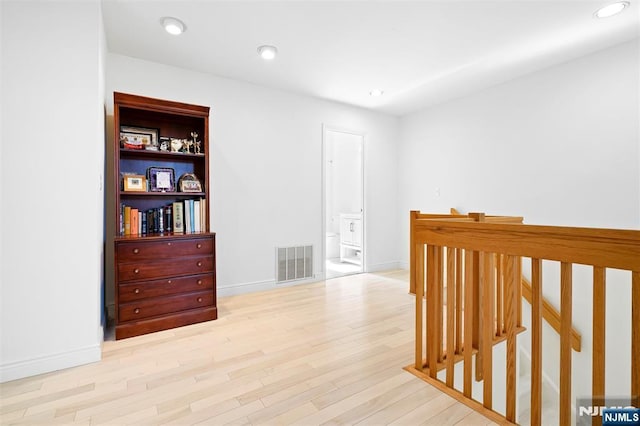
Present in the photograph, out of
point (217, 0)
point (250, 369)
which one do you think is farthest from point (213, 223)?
point (217, 0)

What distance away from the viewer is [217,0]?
7.00 ft

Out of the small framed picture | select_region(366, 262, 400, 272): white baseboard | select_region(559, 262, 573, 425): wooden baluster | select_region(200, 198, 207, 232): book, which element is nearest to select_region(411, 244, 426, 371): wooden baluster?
select_region(559, 262, 573, 425): wooden baluster

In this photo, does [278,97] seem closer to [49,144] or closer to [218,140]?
[218,140]

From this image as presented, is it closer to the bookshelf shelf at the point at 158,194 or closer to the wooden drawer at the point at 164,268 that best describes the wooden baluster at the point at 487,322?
the wooden drawer at the point at 164,268

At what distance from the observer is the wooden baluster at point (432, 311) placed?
1783 millimetres

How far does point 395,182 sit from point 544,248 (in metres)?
3.73

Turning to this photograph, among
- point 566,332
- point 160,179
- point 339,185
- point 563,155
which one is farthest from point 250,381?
point 339,185

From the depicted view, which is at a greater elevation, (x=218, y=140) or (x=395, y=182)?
(x=218, y=140)

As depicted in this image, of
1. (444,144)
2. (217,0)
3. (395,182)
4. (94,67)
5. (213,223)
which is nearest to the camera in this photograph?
(94,67)

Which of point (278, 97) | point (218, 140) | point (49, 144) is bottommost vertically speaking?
point (49, 144)

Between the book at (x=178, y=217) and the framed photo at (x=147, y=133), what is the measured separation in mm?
546

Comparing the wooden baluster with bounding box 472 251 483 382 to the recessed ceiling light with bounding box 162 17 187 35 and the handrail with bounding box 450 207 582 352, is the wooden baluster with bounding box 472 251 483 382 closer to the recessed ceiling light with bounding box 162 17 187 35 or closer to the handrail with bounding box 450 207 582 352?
the handrail with bounding box 450 207 582 352

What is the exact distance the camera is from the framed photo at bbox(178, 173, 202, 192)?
9.48 ft

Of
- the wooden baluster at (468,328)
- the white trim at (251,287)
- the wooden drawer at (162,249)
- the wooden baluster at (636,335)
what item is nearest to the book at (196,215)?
the wooden drawer at (162,249)
